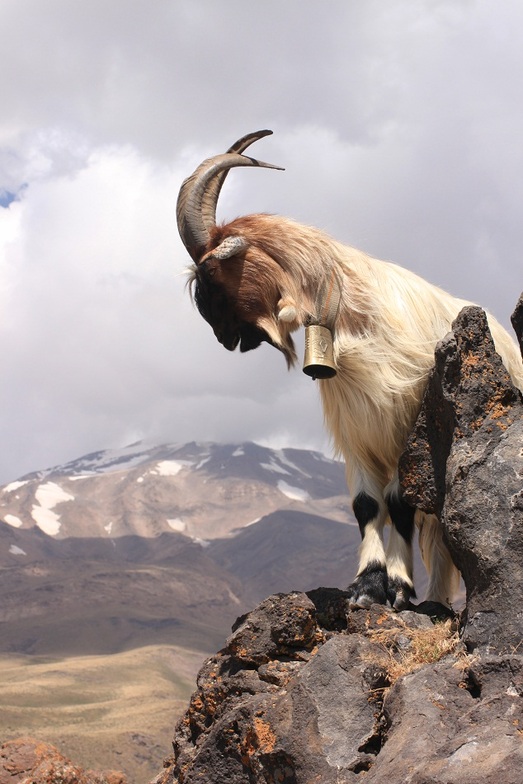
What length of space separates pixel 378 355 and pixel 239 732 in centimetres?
291

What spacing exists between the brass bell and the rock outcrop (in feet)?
2.67

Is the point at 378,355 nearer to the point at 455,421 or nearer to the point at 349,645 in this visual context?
the point at 455,421

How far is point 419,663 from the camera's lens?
18.6 ft

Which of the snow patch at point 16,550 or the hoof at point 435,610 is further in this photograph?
the snow patch at point 16,550

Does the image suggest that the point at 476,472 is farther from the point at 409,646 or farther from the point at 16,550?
the point at 16,550

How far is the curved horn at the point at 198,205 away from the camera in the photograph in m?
7.45

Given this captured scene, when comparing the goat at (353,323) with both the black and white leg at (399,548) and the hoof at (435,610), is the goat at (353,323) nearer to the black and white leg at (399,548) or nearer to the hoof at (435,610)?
the black and white leg at (399,548)

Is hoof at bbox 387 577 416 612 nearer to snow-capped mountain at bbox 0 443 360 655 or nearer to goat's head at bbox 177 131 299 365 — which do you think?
goat's head at bbox 177 131 299 365

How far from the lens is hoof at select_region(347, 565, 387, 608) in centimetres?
681

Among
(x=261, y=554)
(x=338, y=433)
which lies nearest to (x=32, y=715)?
(x=338, y=433)

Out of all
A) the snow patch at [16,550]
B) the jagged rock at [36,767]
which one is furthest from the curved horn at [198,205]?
the snow patch at [16,550]

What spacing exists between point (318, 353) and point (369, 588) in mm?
1825

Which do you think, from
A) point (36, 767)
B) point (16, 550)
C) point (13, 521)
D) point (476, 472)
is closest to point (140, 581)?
point (16, 550)

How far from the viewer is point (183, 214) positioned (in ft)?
24.6
